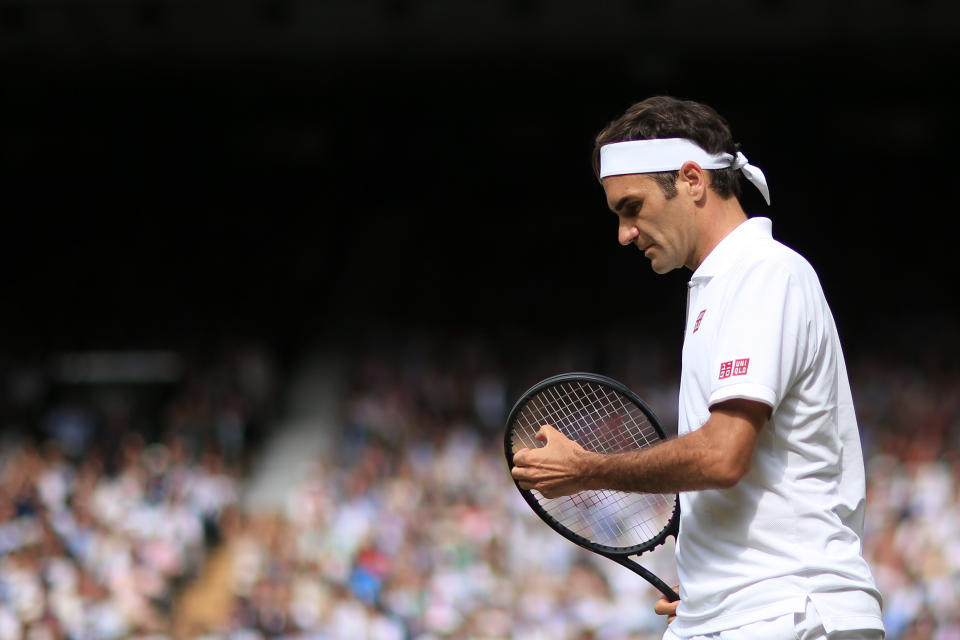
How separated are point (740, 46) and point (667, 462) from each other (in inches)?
515

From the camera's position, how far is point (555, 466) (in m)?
2.25

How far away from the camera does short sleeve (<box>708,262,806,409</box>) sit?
2123 millimetres

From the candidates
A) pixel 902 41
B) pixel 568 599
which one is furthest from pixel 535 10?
pixel 568 599

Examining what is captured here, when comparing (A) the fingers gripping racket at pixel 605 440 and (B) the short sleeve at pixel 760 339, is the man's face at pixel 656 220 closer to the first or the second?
(B) the short sleeve at pixel 760 339

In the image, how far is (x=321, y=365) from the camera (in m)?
15.6

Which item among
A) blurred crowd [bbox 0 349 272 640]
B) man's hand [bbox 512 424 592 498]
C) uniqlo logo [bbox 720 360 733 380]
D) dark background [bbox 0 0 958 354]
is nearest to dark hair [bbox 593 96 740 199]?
uniqlo logo [bbox 720 360 733 380]

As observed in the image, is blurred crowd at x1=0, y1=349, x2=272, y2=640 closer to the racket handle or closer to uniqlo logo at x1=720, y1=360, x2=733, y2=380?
the racket handle

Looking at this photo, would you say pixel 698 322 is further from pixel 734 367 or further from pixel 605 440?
pixel 605 440

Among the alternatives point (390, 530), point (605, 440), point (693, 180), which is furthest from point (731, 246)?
point (390, 530)

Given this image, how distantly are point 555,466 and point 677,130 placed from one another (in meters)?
0.70

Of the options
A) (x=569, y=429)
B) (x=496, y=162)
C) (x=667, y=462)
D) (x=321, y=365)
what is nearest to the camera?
(x=667, y=462)

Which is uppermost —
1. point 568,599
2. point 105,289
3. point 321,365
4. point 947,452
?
point 105,289

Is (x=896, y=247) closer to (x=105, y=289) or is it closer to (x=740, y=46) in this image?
→ (x=740, y=46)

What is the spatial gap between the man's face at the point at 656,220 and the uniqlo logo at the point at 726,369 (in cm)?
29
